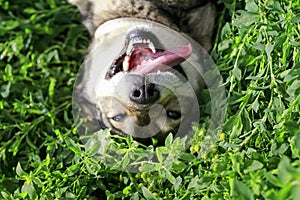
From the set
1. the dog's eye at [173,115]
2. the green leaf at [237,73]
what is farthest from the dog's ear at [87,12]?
the green leaf at [237,73]

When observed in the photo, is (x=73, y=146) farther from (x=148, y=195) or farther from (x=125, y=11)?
(x=125, y=11)

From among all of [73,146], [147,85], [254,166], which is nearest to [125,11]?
[147,85]

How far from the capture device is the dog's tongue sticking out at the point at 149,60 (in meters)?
1.55

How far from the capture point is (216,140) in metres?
1.45

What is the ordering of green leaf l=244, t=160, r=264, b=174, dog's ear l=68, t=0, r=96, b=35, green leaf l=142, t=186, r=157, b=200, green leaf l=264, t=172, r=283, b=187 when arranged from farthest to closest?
dog's ear l=68, t=0, r=96, b=35 < green leaf l=142, t=186, r=157, b=200 < green leaf l=244, t=160, r=264, b=174 < green leaf l=264, t=172, r=283, b=187

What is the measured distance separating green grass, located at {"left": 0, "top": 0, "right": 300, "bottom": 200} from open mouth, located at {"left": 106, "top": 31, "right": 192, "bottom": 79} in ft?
0.39

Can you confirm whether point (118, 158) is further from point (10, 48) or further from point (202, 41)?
point (10, 48)

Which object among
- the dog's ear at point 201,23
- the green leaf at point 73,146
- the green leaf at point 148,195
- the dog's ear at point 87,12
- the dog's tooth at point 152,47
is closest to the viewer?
the green leaf at point 148,195

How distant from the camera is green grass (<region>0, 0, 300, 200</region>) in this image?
4.14 ft

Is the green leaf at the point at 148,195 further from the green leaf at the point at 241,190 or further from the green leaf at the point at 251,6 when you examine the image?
the green leaf at the point at 251,6

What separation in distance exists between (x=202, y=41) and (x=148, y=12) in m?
0.18

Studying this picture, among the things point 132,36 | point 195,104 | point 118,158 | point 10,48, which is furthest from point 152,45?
point 10,48

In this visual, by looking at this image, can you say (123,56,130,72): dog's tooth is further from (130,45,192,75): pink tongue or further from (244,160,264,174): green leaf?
(244,160,264,174): green leaf

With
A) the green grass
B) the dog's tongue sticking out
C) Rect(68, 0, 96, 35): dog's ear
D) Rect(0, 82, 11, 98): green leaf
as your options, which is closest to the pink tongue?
the dog's tongue sticking out
